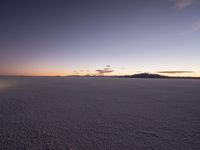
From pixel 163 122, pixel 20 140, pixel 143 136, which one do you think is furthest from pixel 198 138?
pixel 20 140

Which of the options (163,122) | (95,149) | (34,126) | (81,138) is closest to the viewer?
(95,149)

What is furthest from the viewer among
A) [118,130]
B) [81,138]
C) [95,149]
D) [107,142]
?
[118,130]

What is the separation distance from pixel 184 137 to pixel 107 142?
6.95ft

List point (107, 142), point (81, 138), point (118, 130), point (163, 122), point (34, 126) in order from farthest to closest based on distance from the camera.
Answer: point (163, 122) → point (34, 126) → point (118, 130) → point (81, 138) → point (107, 142)

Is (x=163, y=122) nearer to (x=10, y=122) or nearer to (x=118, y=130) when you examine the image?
(x=118, y=130)

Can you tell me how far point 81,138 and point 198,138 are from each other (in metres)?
3.14

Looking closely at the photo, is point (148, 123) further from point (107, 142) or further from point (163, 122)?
point (107, 142)

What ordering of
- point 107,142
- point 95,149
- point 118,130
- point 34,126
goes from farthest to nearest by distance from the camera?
point 34,126
point 118,130
point 107,142
point 95,149

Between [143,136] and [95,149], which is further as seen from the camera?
[143,136]

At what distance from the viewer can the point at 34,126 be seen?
3.91 m

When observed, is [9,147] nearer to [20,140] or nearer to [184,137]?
[20,140]

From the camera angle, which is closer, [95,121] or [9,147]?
[9,147]

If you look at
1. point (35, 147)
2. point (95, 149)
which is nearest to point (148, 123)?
point (95, 149)

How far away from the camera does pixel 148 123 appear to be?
13.6ft
